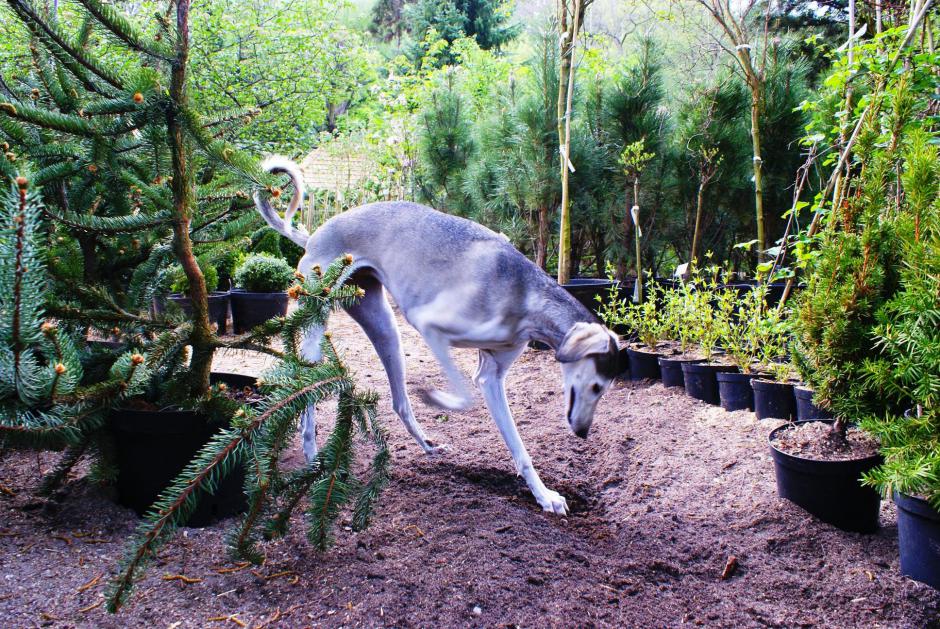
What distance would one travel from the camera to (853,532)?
109 inches

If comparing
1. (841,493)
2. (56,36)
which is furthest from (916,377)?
(56,36)

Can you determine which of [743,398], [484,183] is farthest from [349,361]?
[743,398]

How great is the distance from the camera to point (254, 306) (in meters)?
8.27

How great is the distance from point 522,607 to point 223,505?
1352 millimetres

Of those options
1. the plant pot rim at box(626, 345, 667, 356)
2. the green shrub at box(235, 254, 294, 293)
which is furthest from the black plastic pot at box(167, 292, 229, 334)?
the plant pot rim at box(626, 345, 667, 356)

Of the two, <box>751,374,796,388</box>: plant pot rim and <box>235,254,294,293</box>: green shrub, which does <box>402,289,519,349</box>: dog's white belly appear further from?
<box>235,254,294,293</box>: green shrub

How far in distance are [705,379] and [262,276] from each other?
20.1ft

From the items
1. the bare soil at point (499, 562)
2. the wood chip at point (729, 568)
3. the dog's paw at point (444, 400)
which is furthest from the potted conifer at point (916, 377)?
the dog's paw at point (444, 400)

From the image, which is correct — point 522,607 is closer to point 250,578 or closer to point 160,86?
point 250,578

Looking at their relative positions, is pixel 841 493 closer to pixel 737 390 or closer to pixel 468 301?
pixel 737 390

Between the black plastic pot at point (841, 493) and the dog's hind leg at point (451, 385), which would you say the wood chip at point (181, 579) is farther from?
the black plastic pot at point (841, 493)

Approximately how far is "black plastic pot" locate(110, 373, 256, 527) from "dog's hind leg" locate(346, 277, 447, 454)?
137 cm

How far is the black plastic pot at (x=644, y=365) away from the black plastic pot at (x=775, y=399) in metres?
1.38

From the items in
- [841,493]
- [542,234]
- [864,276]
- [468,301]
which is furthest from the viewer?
[542,234]
